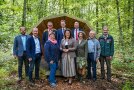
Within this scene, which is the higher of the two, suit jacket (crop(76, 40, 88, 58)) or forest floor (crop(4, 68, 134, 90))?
suit jacket (crop(76, 40, 88, 58))

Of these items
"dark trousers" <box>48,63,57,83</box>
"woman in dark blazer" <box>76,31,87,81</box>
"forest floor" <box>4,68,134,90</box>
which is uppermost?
"woman in dark blazer" <box>76,31,87,81</box>

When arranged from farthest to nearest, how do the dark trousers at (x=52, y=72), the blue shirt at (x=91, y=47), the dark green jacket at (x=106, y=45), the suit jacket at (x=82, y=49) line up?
1. the dark green jacket at (x=106, y=45)
2. the blue shirt at (x=91, y=47)
3. the suit jacket at (x=82, y=49)
4. the dark trousers at (x=52, y=72)

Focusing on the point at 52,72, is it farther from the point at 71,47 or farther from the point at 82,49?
the point at 82,49

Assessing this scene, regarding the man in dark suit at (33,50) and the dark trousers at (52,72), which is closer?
the man in dark suit at (33,50)

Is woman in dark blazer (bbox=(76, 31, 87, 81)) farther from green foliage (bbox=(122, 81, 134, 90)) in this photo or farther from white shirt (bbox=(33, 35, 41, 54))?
green foliage (bbox=(122, 81, 134, 90))

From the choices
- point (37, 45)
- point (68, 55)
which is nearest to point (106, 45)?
point (68, 55)

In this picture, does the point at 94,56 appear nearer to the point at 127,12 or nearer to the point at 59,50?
the point at 59,50

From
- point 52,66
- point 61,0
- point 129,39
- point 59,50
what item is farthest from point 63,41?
point 61,0

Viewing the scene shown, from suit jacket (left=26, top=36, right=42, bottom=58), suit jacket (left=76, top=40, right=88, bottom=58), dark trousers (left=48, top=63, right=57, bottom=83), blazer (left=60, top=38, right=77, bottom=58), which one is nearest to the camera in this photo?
suit jacket (left=26, top=36, right=42, bottom=58)

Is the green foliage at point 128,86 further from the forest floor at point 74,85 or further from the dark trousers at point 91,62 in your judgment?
the dark trousers at point 91,62

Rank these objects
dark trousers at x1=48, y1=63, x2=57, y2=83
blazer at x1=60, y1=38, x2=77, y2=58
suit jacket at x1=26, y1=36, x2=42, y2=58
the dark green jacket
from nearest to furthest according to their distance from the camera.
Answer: suit jacket at x1=26, y1=36, x2=42, y2=58, dark trousers at x1=48, y1=63, x2=57, y2=83, blazer at x1=60, y1=38, x2=77, y2=58, the dark green jacket

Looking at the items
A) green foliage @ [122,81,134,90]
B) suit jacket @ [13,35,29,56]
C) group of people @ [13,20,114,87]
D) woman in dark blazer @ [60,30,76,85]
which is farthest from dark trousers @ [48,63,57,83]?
green foliage @ [122,81,134,90]

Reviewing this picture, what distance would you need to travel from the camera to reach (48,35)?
36.1 feet

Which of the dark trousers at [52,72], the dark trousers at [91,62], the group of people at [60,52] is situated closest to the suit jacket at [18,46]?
the group of people at [60,52]
